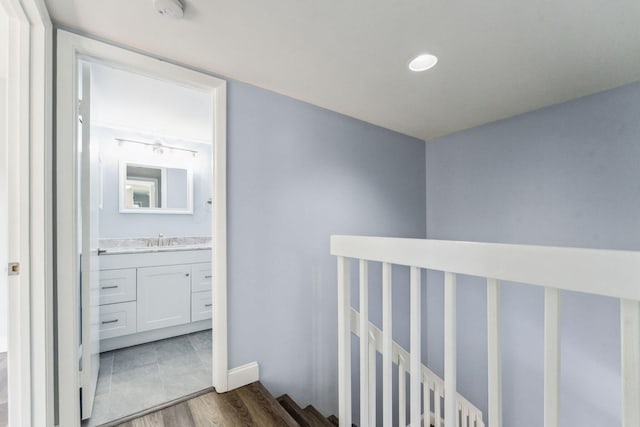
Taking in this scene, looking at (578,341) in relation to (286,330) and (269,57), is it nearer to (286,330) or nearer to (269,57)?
(286,330)

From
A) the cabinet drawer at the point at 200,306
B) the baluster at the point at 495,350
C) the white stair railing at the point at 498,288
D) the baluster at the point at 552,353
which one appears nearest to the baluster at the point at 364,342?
the white stair railing at the point at 498,288

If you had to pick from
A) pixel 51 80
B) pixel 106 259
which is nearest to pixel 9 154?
pixel 51 80

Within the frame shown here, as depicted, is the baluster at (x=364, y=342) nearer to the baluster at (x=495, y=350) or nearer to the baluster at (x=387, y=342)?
the baluster at (x=387, y=342)

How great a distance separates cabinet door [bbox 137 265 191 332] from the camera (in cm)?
251

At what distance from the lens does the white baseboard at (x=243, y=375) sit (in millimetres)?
1639

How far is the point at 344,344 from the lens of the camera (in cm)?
119

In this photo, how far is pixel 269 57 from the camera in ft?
4.91

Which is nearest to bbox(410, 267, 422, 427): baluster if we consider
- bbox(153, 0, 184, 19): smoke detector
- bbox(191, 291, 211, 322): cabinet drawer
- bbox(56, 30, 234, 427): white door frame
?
bbox(153, 0, 184, 19): smoke detector

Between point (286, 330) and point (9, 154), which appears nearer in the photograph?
point (9, 154)

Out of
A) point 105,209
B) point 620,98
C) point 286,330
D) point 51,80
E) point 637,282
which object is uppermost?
point 620,98

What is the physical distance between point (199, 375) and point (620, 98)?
11.9 ft

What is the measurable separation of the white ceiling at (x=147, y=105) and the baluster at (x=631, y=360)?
2025 mm

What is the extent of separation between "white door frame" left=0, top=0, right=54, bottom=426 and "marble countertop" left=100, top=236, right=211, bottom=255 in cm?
142

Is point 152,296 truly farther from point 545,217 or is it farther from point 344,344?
point 545,217
